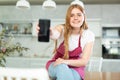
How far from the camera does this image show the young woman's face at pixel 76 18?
1.04 meters

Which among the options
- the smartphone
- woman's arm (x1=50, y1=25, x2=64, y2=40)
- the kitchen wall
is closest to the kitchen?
the kitchen wall

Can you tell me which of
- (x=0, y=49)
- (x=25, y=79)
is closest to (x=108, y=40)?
(x=0, y=49)

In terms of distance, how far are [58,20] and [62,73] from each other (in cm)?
426

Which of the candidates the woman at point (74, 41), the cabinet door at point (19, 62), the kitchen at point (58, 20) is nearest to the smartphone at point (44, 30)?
the woman at point (74, 41)

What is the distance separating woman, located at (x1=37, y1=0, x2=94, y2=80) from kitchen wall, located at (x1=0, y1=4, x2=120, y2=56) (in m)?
3.80

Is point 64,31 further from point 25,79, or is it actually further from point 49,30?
point 25,79

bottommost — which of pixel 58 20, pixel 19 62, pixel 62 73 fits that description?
pixel 19 62

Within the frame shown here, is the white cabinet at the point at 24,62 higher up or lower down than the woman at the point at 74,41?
lower down

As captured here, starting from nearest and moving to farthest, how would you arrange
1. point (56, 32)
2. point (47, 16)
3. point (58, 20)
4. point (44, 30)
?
1. point (44, 30)
2. point (56, 32)
3. point (58, 20)
4. point (47, 16)

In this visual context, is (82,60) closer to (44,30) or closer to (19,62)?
(44,30)

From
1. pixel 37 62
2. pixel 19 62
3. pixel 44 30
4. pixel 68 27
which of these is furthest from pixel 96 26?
pixel 44 30

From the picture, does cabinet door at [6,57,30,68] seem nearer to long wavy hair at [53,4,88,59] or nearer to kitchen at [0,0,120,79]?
kitchen at [0,0,120,79]

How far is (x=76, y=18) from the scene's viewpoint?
1051 mm

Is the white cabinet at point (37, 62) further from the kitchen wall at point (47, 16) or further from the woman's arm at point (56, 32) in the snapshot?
the woman's arm at point (56, 32)
